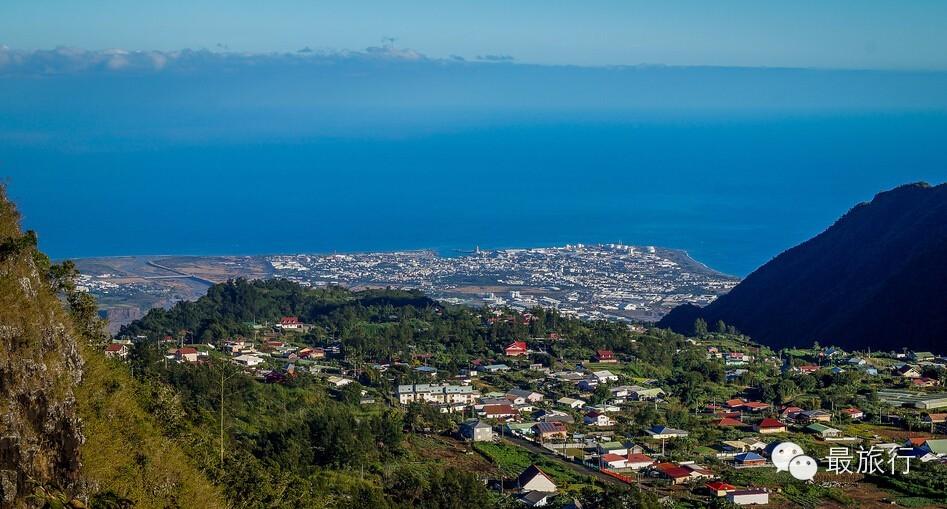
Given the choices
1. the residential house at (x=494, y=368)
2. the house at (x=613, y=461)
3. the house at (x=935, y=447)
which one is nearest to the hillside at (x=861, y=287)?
the residential house at (x=494, y=368)

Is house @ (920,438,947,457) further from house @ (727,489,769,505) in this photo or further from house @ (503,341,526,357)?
house @ (503,341,526,357)

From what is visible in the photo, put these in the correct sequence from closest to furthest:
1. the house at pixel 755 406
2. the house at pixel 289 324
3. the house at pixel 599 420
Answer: the house at pixel 599 420 → the house at pixel 755 406 → the house at pixel 289 324

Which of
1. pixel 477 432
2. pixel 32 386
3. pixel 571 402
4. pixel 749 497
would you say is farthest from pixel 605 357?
pixel 32 386

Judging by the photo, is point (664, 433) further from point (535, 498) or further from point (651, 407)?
point (535, 498)

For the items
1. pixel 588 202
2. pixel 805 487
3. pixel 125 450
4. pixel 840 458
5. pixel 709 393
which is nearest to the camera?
pixel 125 450

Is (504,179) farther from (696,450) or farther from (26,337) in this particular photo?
(26,337)

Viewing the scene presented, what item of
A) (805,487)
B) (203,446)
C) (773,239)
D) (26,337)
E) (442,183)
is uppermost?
(442,183)

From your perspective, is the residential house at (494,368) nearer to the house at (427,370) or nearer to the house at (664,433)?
the house at (427,370)

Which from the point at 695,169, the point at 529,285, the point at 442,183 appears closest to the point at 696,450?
the point at 529,285
